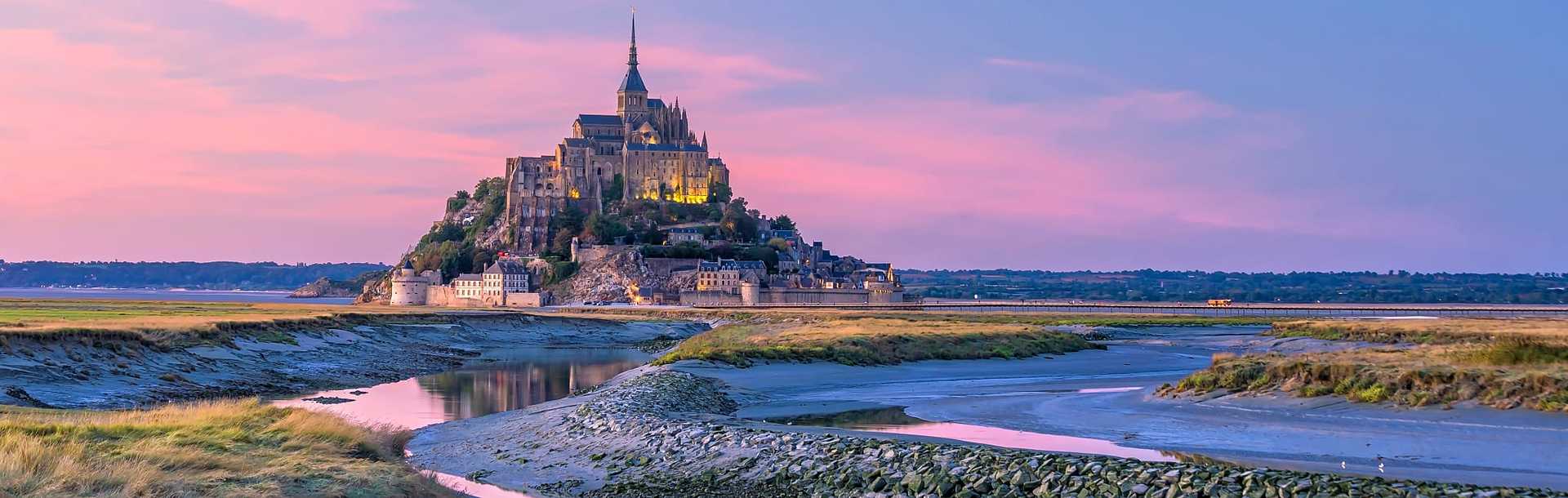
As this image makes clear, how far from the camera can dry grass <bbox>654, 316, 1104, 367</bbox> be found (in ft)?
138

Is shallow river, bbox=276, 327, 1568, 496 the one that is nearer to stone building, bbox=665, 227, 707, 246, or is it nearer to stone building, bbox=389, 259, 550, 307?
stone building, bbox=389, 259, 550, 307

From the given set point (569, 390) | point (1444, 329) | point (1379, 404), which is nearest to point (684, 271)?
point (1444, 329)

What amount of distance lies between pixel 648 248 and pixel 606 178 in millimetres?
28962

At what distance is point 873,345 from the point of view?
155ft

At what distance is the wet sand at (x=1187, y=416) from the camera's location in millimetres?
17656

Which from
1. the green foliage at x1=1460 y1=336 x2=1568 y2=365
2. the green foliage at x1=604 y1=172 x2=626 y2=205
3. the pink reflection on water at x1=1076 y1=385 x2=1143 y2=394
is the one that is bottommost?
the pink reflection on water at x1=1076 y1=385 x2=1143 y2=394

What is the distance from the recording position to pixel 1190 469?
1454 centimetres

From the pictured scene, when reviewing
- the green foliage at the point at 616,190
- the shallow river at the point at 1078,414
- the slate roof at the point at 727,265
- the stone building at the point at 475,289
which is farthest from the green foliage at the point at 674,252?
the shallow river at the point at 1078,414

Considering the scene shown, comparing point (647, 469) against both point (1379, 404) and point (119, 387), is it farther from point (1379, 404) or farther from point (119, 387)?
point (119, 387)

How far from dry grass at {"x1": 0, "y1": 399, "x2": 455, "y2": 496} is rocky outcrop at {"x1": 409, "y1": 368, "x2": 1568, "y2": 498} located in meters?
2.15

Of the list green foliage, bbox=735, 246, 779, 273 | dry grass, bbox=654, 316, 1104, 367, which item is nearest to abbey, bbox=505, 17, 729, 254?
green foliage, bbox=735, 246, 779, 273

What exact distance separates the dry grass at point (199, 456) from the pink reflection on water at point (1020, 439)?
850 centimetres

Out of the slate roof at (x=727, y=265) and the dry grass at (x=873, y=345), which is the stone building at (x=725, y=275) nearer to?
the slate roof at (x=727, y=265)

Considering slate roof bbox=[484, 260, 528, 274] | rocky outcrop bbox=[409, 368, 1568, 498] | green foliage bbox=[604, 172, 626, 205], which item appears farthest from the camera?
green foliage bbox=[604, 172, 626, 205]
